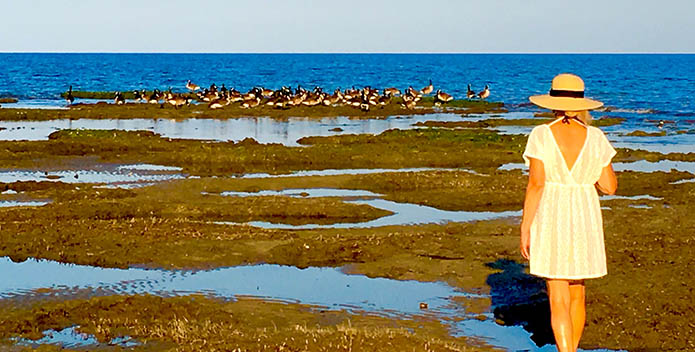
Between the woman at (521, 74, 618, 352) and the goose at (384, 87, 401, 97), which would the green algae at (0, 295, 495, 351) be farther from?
the goose at (384, 87, 401, 97)

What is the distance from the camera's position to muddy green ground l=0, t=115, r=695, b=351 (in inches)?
525

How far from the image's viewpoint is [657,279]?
49.1 feet

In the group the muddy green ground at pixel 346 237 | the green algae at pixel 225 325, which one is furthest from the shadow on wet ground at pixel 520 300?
the green algae at pixel 225 325

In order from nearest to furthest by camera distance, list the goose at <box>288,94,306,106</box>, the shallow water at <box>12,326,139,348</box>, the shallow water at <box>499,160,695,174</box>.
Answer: the shallow water at <box>12,326,139,348</box>, the shallow water at <box>499,160,695,174</box>, the goose at <box>288,94,306,106</box>

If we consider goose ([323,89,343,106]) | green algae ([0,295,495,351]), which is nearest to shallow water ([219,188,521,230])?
green algae ([0,295,495,351])

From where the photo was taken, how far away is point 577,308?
918 cm

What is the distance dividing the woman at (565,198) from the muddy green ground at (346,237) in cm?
279

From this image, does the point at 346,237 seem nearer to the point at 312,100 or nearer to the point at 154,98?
the point at 312,100

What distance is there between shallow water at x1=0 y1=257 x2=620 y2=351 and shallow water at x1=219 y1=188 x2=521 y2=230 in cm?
403

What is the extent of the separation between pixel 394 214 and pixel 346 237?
365 cm

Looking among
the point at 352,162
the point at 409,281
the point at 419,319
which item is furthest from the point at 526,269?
the point at 352,162

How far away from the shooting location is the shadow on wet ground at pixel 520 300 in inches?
519

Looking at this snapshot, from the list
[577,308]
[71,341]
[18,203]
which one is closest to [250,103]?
[18,203]

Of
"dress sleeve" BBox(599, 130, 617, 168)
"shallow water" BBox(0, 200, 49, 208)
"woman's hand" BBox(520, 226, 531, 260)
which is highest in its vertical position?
"dress sleeve" BBox(599, 130, 617, 168)
